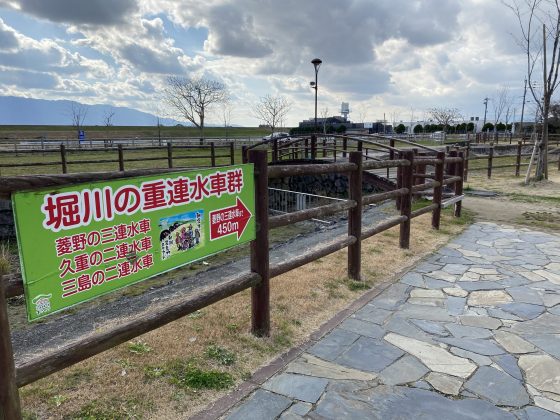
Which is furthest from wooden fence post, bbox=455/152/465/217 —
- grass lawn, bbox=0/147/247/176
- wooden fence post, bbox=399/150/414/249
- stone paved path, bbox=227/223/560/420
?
grass lawn, bbox=0/147/247/176

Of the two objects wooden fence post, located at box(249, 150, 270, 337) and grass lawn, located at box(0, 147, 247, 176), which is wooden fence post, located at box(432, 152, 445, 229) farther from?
grass lawn, located at box(0, 147, 247, 176)

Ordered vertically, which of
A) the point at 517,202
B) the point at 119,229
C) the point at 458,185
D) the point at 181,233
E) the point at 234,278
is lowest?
the point at 517,202

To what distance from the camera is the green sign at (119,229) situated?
6.04ft

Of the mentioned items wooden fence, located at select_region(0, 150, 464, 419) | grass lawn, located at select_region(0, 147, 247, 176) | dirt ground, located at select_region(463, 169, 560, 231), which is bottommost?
dirt ground, located at select_region(463, 169, 560, 231)

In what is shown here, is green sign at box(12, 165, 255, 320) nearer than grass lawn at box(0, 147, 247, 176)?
Yes

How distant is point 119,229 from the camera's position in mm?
2168

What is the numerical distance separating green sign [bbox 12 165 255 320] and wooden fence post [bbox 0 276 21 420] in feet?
0.32

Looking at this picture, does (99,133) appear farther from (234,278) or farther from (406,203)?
(234,278)

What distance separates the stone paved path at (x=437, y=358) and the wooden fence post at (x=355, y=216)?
1.40ft

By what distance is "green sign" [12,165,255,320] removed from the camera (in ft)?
6.04

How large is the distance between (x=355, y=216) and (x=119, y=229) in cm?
275

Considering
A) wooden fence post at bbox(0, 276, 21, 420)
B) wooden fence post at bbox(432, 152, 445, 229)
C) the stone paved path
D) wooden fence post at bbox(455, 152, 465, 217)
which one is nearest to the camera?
wooden fence post at bbox(0, 276, 21, 420)

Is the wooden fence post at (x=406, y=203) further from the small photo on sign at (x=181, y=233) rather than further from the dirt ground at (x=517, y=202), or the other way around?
the small photo on sign at (x=181, y=233)

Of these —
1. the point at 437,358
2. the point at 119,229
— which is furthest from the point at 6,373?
the point at 437,358
